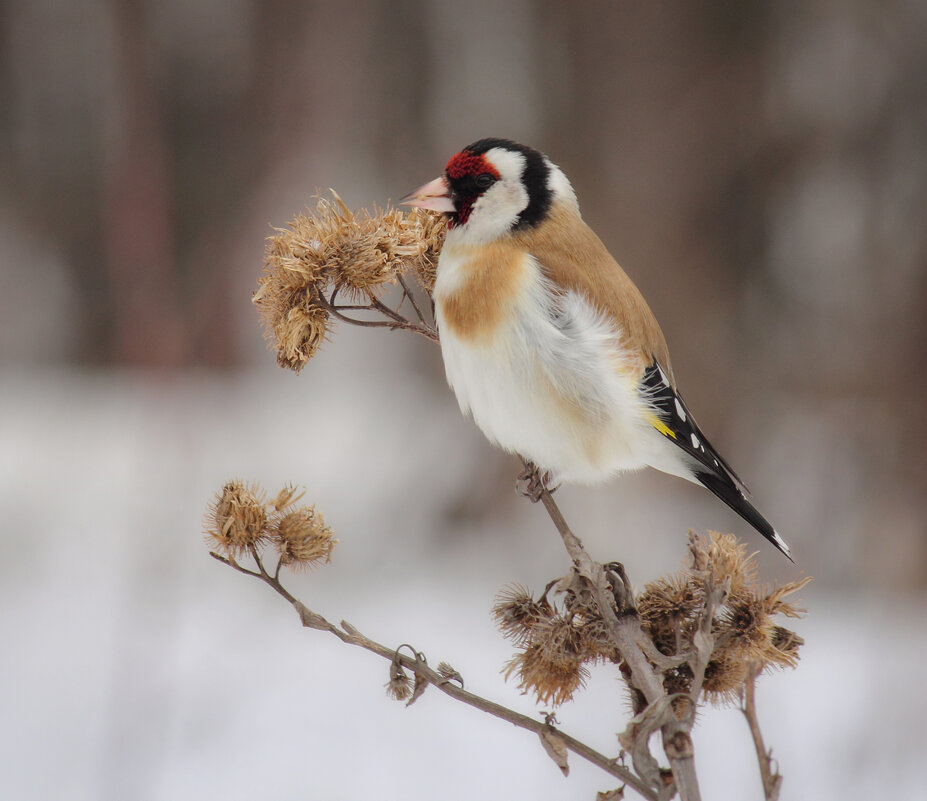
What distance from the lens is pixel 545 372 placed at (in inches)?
30.4

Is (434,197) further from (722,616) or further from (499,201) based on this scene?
(722,616)

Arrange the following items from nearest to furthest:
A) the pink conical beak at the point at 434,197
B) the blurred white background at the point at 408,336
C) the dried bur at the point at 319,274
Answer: the dried bur at the point at 319,274 < the pink conical beak at the point at 434,197 < the blurred white background at the point at 408,336

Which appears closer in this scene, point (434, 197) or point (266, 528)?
point (266, 528)

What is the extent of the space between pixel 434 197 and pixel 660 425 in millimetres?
282

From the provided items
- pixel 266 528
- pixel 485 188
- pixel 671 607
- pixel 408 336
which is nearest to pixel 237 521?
pixel 266 528

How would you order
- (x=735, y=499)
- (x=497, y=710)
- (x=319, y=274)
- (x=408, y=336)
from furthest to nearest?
(x=408, y=336) < (x=735, y=499) < (x=319, y=274) < (x=497, y=710)

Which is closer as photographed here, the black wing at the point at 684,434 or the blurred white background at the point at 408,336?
the black wing at the point at 684,434

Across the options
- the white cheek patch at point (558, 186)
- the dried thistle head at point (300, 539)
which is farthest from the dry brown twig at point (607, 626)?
the white cheek patch at point (558, 186)

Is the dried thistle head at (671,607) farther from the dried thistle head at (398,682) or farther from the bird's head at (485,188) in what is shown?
the bird's head at (485,188)

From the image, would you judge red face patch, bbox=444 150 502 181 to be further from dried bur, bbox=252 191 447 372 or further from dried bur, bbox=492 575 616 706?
dried bur, bbox=492 575 616 706

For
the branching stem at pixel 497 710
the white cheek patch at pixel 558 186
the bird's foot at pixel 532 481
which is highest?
the white cheek patch at pixel 558 186

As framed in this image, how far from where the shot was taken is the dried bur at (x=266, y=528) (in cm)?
56

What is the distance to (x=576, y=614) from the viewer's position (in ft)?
1.85

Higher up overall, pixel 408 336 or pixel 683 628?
pixel 408 336
